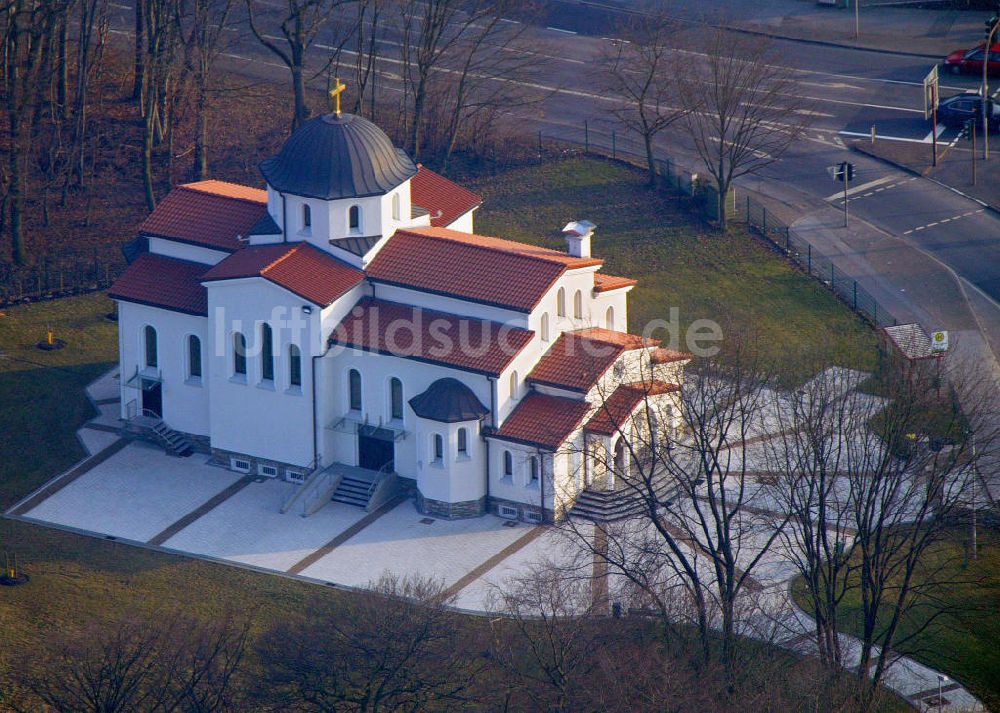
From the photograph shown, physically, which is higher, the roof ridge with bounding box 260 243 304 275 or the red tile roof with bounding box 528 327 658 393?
the roof ridge with bounding box 260 243 304 275

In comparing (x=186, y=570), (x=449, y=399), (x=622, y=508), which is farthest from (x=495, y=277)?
(x=186, y=570)

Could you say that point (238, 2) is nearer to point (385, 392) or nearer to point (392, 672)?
point (385, 392)

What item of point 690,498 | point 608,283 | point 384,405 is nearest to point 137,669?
point 384,405

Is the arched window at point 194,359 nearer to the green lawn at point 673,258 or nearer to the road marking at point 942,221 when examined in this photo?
the green lawn at point 673,258

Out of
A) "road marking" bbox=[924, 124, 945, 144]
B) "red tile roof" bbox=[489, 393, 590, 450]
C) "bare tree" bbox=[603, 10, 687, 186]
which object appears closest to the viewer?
"red tile roof" bbox=[489, 393, 590, 450]


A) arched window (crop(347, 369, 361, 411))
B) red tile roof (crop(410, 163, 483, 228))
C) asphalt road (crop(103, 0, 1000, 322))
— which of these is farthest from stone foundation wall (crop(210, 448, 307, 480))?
asphalt road (crop(103, 0, 1000, 322))

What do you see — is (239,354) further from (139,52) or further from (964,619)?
(964,619)

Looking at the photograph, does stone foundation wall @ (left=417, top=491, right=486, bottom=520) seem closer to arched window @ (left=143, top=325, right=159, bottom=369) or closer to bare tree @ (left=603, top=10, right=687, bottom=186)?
arched window @ (left=143, top=325, right=159, bottom=369)
